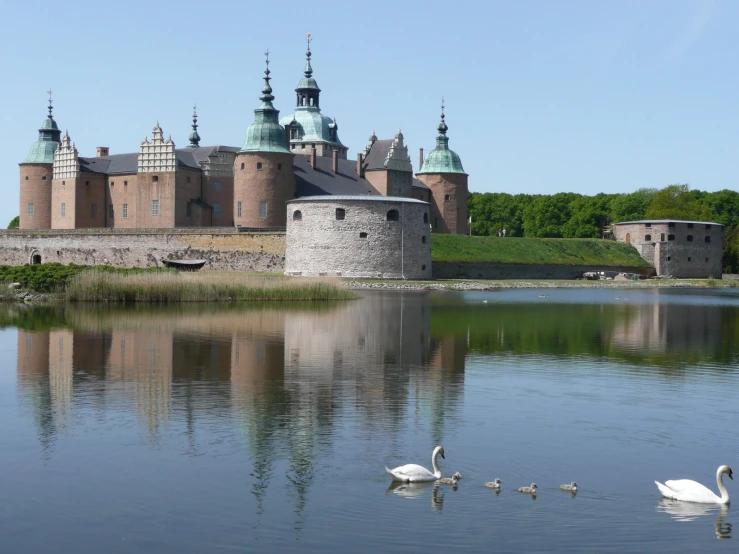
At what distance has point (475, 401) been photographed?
46.3 ft

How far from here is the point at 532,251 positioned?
195 feet

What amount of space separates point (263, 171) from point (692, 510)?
141 ft

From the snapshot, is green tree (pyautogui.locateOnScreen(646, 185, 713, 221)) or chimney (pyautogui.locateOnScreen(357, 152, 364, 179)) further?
green tree (pyautogui.locateOnScreen(646, 185, 713, 221))

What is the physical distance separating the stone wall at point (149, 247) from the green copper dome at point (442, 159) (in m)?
15.4

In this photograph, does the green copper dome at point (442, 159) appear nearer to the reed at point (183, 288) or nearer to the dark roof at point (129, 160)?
the dark roof at point (129, 160)

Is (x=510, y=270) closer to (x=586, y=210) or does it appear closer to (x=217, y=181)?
(x=217, y=181)

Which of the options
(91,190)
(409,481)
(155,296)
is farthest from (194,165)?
(409,481)

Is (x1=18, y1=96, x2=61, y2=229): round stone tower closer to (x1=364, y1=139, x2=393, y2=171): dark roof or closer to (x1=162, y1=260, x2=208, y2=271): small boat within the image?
(x1=162, y1=260, x2=208, y2=271): small boat

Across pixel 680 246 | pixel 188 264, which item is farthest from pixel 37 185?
pixel 680 246

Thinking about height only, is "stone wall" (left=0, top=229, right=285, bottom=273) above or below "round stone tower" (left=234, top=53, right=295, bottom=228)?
below

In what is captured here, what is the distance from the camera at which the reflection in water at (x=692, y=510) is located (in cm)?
884

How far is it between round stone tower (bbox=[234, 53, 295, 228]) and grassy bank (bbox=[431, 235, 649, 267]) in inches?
331

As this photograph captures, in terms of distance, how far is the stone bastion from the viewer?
47625 millimetres

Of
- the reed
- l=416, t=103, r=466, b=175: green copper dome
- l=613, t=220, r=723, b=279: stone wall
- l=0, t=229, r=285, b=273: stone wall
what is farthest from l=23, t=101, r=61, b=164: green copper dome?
l=613, t=220, r=723, b=279: stone wall
